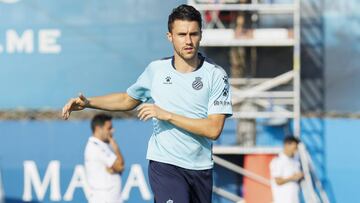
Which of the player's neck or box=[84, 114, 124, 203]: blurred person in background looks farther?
box=[84, 114, 124, 203]: blurred person in background

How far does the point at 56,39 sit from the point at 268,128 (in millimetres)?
2491

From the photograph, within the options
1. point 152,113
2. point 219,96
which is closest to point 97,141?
point 219,96

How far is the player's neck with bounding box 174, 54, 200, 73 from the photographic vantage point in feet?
16.1

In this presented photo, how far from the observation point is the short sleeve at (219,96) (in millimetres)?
4895

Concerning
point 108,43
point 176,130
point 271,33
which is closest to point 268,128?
point 271,33

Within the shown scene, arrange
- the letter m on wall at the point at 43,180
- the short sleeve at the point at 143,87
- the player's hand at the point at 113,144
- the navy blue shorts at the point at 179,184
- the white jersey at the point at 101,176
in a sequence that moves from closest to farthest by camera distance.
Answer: the navy blue shorts at the point at 179,184 < the short sleeve at the point at 143,87 < the white jersey at the point at 101,176 < the player's hand at the point at 113,144 < the letter m on wall at the point at 43,180

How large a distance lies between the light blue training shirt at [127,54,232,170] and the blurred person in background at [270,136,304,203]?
471 centimetres

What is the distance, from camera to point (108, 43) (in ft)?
32.6

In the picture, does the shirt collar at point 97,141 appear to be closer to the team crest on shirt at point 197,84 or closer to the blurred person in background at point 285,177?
the blurred person in background at point 285,177

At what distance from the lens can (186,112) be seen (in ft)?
16.1

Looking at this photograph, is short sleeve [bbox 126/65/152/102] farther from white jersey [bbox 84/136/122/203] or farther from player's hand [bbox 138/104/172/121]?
white jersey [bbox 84/136/122/203]

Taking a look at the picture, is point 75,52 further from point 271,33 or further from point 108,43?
point 271,33

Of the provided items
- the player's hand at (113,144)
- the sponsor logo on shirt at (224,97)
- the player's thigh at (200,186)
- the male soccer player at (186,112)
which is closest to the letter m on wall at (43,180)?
the player's hand at (113,144)

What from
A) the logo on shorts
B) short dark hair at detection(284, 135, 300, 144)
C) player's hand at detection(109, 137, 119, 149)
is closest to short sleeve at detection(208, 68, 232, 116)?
the logo on shorts
